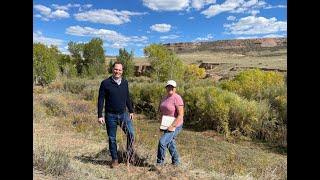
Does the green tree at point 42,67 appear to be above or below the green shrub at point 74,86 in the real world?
above

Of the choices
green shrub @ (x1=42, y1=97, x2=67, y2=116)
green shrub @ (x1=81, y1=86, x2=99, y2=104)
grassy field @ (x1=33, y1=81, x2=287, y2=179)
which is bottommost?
grassy field @ (x1=33, y1=81, x2=287, y2=179)

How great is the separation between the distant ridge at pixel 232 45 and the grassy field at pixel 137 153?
390 feet

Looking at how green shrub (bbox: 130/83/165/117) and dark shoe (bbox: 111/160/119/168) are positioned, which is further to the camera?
green shrub (bbox: 130/83/165/117)

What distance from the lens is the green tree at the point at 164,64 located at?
35531 mm

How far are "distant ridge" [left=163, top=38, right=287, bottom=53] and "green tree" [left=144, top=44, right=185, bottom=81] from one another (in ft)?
324

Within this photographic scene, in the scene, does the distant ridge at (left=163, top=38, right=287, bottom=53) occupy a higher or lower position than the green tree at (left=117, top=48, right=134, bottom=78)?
higher

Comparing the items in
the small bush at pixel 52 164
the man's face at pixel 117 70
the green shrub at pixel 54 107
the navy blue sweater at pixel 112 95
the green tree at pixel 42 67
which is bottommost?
the small bush at pixel 52 164

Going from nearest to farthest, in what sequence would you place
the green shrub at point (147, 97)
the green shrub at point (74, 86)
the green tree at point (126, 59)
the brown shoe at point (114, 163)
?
the brown shoe at point (114, 163) < the green shrub at point (147, 97) < the green shrub at point (74, 86) < the green tree at point (126, 59)

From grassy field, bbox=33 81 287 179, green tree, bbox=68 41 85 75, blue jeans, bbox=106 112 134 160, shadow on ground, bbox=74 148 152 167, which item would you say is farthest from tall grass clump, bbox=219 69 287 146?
green tree, bbox=68 41 85 75

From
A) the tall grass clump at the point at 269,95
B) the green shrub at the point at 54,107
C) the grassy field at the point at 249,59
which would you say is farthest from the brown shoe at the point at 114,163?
the grassy field at the point at 249,59

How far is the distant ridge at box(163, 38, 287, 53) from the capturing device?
138 metres

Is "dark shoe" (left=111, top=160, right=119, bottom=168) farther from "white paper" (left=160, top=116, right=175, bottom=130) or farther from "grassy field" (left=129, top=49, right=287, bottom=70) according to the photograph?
"grassy field" (left=129, top=49, right=287, bottom=70)

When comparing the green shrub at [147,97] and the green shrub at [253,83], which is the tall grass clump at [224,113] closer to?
the green shrub at [147,97]
